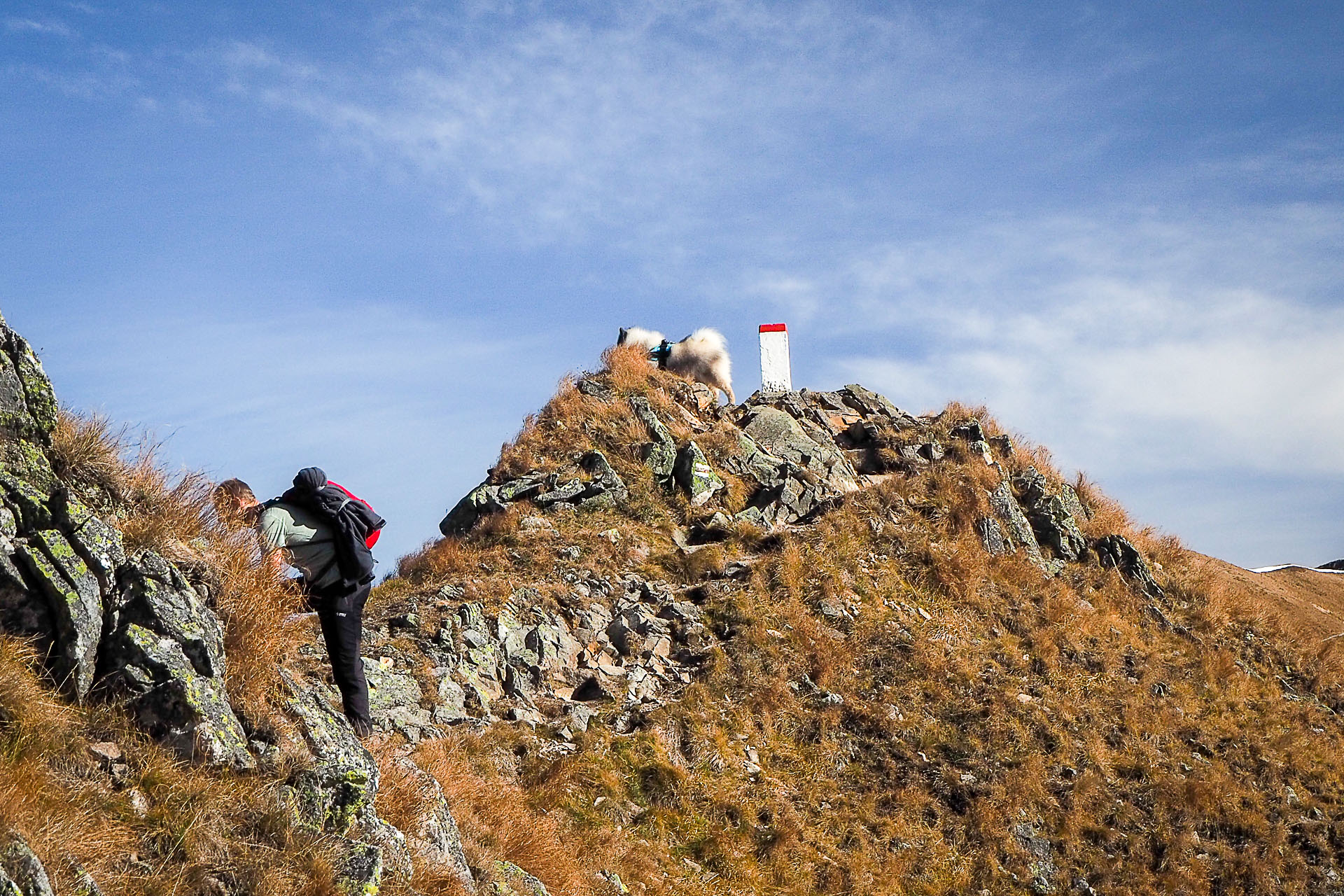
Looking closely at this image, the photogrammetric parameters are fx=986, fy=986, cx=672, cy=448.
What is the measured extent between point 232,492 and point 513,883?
389cm

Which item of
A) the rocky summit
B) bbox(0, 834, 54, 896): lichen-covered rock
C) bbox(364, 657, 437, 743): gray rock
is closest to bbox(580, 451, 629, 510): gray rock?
the rocky summit

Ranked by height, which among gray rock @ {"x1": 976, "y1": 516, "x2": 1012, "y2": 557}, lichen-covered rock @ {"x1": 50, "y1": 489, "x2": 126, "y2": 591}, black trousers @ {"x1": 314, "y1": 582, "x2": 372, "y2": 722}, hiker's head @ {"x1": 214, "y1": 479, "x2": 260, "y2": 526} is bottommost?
black trousers @ {"x1": 314, "y1": 582, "x2": 372, "y2": 722}

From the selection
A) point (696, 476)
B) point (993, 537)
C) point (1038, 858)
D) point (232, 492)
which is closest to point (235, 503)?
point (232, 492)

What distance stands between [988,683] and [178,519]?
11568mm

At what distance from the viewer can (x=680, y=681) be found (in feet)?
44.4

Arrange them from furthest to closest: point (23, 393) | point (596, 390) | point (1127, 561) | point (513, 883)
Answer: point (596, 390) → point (1127, 561) → point (513, 883) → point (23, 393)

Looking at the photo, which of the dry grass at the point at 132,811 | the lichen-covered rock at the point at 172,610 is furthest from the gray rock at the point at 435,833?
the lichen-covered rock at the point at 172,610

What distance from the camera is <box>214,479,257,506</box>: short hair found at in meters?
8.00

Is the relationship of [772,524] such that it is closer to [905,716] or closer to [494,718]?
[905,716]

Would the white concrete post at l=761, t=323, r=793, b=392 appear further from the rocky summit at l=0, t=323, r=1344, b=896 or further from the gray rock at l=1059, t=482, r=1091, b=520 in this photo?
the gray rock at l=1059, t=482, r=1091, b=520

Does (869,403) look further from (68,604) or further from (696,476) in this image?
(68,604)

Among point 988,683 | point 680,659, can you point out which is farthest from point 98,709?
point 988,683

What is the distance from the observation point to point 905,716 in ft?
45.3

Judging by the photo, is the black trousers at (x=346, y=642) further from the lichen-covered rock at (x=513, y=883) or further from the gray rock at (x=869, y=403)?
the gray rock at (x=869, y=403)
